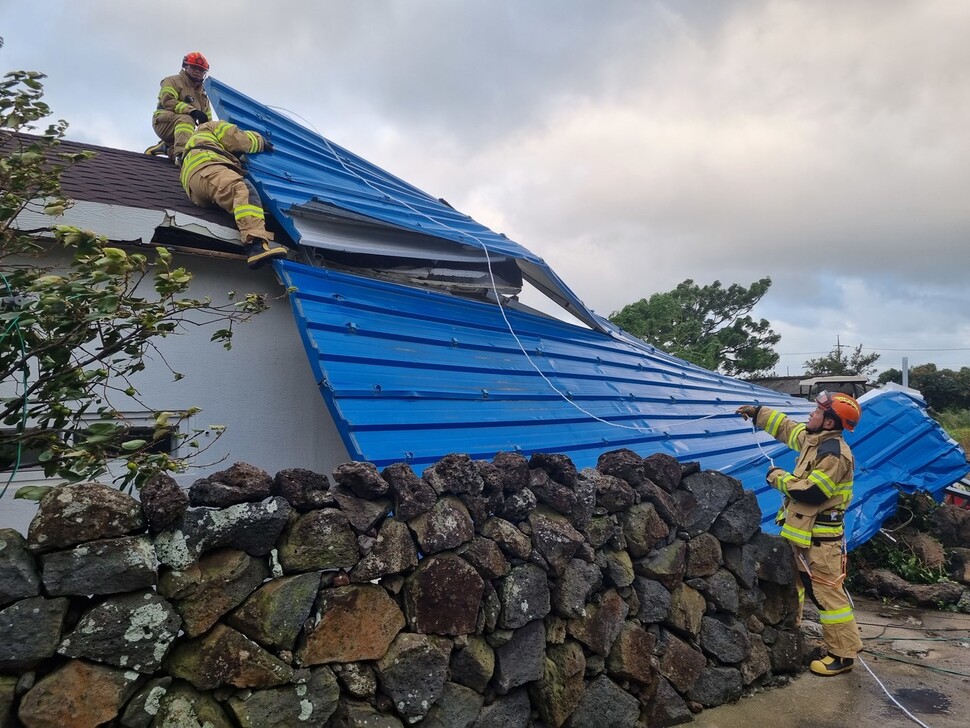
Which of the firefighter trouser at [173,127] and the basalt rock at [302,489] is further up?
the firefighter trouser at [173,127]

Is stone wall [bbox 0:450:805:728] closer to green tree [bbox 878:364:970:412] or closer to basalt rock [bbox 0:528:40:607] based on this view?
basalt rock [bbox 0:528:40:607]

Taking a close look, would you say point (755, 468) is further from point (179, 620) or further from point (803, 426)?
point (179, 620)

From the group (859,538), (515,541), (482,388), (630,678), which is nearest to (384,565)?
(515,541)

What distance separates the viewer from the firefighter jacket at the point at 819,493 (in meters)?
4.94

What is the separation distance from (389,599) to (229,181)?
147 inches

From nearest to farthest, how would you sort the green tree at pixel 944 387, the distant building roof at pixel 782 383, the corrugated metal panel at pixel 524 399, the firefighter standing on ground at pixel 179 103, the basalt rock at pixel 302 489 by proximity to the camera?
the basalt rock at pixel 302 489 → the corrugated metal panel at pixel 524 399 → the firefighter standing on ground at pixel 179 103 → the distant building roof at pixel 782 383 → the green tree at pixel 944 387

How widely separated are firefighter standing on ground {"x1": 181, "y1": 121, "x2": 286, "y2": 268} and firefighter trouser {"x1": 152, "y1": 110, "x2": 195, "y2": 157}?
1410 mm

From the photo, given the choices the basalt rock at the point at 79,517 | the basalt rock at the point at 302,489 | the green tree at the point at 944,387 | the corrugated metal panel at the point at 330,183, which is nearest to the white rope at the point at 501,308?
the corrugated metal panel at the point at 330,183

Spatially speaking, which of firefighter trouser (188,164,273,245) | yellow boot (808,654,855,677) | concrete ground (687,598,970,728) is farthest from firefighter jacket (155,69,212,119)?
yellow boot (808,654,855,677)

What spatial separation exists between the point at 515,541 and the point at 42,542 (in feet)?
6.77

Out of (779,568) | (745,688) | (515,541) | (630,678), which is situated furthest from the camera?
(779,568)

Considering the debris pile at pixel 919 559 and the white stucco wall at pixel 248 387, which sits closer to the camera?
the white stucco wall at pixel 248 387

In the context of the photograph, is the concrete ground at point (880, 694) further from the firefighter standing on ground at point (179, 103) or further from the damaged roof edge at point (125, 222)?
the firefighter standing on ground at point (179, 103)

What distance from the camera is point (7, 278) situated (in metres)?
2.67
